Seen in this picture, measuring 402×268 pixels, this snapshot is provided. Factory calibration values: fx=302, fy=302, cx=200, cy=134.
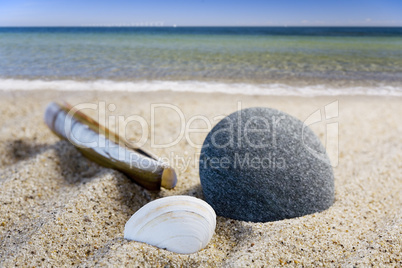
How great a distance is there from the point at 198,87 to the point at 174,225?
592 cm

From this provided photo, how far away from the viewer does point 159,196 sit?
9.53 ft

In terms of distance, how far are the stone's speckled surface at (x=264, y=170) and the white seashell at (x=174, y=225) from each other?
430 millimetres

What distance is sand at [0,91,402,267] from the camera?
6.42ft

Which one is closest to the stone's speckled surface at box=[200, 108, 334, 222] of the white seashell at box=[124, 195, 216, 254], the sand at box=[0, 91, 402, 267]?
the sand at box=[0, 91, 402, 267]

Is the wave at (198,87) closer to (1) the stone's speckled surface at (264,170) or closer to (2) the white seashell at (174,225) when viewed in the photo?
(1) the stone's speckled surface at (264,170)

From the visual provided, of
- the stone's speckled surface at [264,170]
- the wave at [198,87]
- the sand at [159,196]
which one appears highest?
the wave at [198,87]

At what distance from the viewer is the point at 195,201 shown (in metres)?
2.06

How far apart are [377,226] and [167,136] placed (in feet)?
9.08

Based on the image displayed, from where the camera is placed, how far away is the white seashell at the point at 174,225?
76.3 inches

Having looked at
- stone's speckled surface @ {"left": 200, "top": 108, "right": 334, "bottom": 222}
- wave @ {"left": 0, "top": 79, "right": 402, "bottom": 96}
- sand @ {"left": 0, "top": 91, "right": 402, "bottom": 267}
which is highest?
wave @ {"left": 0, "top": 79, "right": 402, "bottom": 96}

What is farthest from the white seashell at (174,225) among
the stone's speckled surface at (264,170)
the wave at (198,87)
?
the wave at (198,87)

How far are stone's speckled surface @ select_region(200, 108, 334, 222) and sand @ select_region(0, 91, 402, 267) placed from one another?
0.11 m

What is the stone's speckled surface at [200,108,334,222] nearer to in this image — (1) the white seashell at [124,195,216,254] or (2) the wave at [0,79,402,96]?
(1) the white seashell at [124,195,216,254]

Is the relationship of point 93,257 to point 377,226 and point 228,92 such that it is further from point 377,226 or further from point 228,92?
point 228,92
